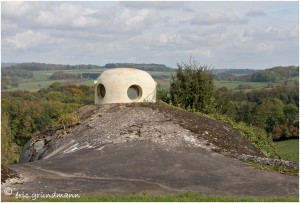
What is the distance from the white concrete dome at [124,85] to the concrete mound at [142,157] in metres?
0.65

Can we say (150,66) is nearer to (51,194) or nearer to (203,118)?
(203,118)

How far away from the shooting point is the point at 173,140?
18.9 metres

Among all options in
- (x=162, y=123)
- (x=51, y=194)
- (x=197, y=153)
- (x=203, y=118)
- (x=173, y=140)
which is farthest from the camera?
(x=203, y=118)

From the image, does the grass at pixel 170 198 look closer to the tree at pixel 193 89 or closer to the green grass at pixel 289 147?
the tree at pixel 193 89

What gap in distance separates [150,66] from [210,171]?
12778 centimetres

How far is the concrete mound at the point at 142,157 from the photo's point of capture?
45.9 feet

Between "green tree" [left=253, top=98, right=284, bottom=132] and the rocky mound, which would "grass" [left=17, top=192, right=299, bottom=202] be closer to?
the rocky mound

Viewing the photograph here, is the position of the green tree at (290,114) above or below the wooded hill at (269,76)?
below

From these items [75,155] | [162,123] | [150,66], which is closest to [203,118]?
[162,123]

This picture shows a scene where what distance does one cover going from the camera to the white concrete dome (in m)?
23.6

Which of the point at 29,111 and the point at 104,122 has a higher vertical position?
the point at 104,122

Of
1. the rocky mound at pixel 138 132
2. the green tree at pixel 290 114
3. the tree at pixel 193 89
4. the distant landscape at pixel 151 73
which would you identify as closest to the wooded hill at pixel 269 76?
the distant landscape at pixel 151 73

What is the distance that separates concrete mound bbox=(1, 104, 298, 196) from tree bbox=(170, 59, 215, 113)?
584 cm

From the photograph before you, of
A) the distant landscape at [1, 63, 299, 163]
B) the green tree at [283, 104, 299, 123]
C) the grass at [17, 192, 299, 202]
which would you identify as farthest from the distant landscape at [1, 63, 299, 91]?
the grass at [17, 192, 299, 202]
